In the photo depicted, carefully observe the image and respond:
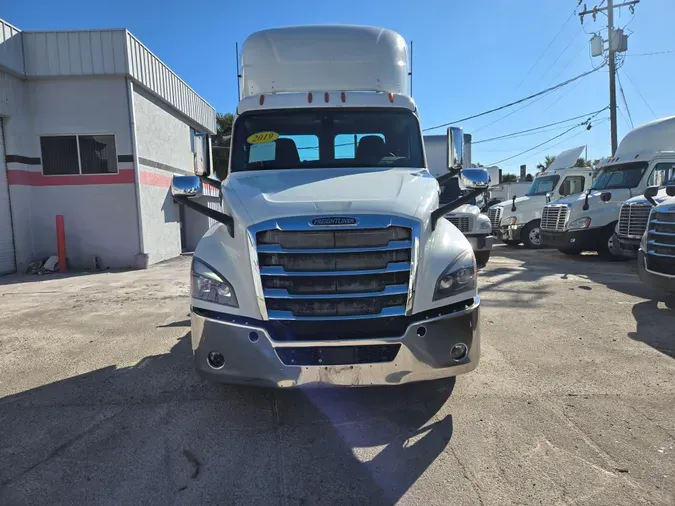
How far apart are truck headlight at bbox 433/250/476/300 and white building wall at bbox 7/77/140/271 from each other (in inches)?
426

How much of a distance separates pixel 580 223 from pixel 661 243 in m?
6.13

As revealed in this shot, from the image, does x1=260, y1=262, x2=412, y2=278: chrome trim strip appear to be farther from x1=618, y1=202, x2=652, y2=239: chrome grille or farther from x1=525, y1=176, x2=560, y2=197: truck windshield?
x1=525, y1=176, x2=560, y2=197: truck windshield

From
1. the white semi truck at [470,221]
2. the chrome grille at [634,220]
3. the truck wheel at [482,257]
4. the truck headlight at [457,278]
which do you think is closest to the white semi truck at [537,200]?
the chrome grille at [634,220]

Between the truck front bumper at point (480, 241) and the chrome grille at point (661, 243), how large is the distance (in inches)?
134

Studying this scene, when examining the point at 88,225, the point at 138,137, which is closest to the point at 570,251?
the point at 138,137

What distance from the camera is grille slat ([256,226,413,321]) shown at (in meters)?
3.08

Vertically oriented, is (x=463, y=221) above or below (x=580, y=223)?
above

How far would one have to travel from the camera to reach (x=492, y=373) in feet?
13.7

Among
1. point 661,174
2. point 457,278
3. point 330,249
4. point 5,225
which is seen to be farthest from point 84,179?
point 661,174

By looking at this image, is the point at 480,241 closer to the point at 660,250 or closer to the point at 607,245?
the point at 660,250

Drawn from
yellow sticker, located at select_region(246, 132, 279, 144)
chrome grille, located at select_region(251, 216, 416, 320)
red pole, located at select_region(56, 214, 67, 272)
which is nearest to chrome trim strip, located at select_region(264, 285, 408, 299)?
chrome grille, located at select_region(251, 216, 416, 320)

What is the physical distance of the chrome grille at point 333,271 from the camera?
308 centimetres

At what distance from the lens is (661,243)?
20.5 ft

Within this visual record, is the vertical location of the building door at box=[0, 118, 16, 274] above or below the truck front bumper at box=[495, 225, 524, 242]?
above
